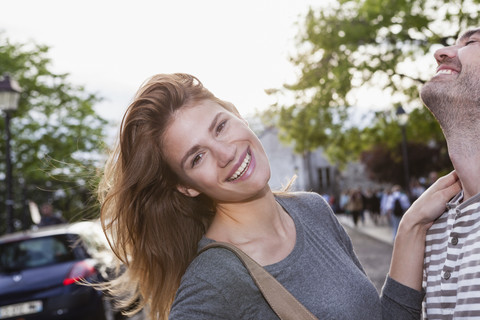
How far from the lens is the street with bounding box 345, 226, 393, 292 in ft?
34.2

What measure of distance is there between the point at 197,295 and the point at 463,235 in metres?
1.06

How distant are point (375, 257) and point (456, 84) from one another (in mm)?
12133

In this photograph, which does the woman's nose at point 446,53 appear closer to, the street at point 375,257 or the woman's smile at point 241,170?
the woman's smile at point 241,170

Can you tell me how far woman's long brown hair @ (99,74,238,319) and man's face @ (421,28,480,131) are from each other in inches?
36.7

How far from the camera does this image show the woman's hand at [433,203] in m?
2.34

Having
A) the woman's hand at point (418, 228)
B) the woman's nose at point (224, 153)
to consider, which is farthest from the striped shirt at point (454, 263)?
the woman's nose at point (224, 153)

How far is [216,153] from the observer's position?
2322 mm

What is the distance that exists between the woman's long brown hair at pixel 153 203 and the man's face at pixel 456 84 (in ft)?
3.06

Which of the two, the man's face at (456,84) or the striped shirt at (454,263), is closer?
the striped shirt at (454,263)

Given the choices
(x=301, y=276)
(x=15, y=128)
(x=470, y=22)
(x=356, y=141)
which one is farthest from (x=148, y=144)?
(x=15, y=128)

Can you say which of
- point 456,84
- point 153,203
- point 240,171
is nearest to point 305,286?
point 240,171

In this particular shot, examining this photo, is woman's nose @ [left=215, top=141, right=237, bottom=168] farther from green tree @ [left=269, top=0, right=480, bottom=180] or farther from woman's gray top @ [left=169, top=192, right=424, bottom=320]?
green tree @ [left=269, top=0, right=480, bottom=180]

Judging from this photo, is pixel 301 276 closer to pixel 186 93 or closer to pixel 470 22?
pixel 186 93

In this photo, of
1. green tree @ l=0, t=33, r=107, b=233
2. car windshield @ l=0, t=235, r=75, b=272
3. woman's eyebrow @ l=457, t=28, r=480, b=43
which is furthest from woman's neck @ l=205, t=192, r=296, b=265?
green tree @ l=0, t=33, r=107, b=233
